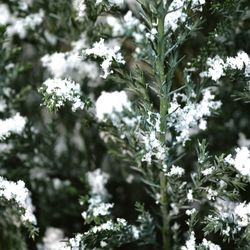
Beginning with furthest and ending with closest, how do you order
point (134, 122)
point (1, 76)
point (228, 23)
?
point (1, 76), point (228, 23), point (134, 122)

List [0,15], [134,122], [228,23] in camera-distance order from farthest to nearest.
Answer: [0,15], [228,23], [134,122]

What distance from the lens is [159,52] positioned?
957 mm

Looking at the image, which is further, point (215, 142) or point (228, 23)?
point (215, 142)

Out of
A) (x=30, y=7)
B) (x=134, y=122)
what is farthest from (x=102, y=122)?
(x=30, y=7)

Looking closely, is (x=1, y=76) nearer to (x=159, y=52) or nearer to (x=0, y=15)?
(x=0, y=15)

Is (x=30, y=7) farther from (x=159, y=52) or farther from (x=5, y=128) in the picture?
(x=159, y=52)

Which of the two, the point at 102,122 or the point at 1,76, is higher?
the point at 1,76

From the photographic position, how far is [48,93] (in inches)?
38.1

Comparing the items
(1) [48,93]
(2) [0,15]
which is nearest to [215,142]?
(1) [48,93]

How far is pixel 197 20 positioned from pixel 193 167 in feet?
2.21

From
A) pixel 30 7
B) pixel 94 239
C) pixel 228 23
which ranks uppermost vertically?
pixel 30 7

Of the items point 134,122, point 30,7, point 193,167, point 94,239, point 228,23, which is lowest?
point 94,239

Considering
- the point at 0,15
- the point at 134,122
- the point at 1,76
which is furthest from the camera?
the point at 0,15

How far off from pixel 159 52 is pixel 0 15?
71 centimetres
